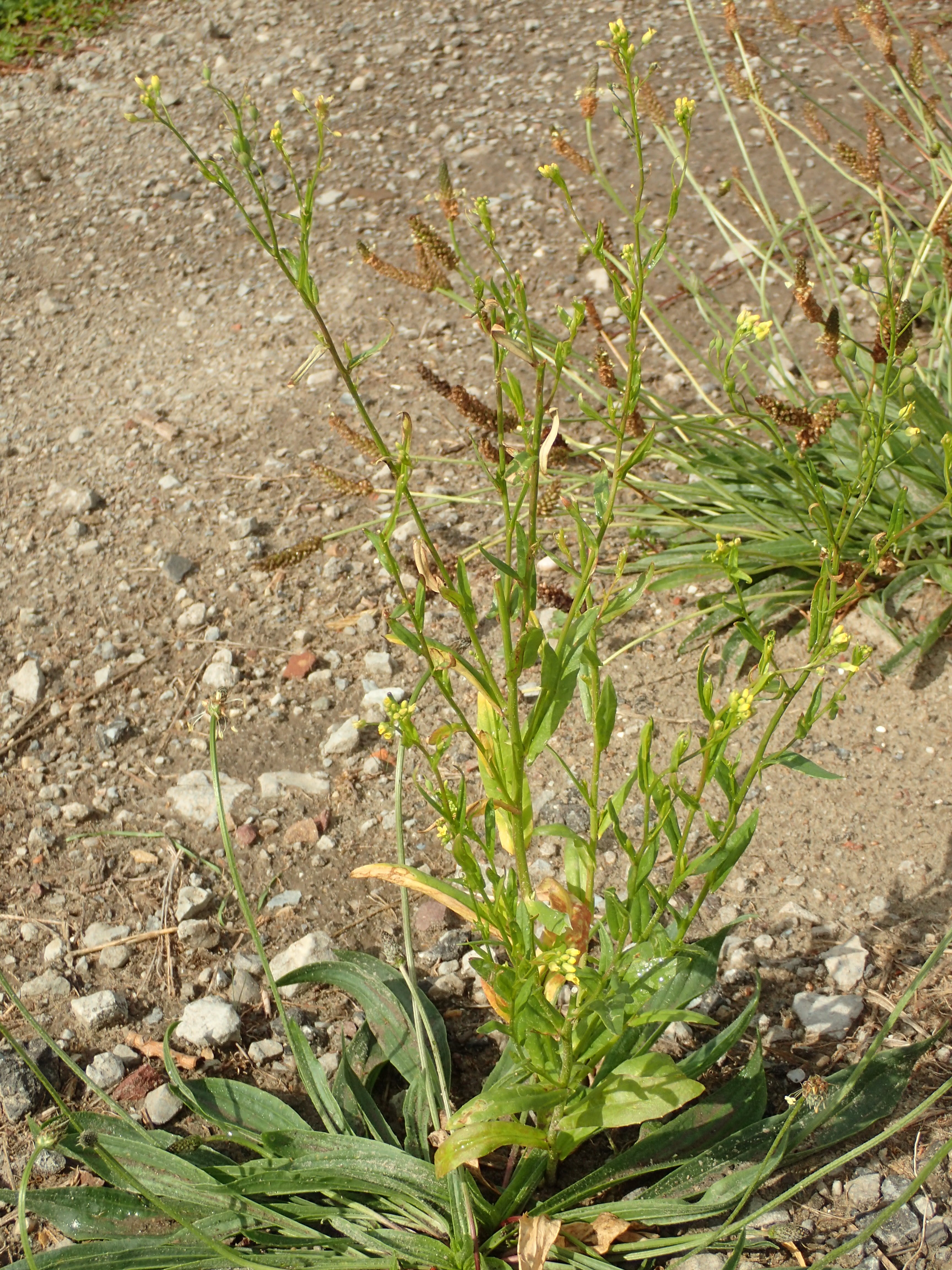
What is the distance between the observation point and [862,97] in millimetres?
4145

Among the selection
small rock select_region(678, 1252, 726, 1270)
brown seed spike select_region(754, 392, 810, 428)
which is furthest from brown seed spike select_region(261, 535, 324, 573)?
small rock select_region(678, 1252, 726, 1270)

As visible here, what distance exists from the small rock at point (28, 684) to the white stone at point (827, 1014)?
5.78 ft

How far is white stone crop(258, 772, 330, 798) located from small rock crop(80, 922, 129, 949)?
1.28 ft

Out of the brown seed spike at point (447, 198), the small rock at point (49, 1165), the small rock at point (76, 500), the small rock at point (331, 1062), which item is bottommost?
the small rock at point (331, 1062)

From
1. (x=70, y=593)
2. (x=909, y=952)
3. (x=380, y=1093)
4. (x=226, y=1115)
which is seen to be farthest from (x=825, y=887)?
(x=70, y=593)

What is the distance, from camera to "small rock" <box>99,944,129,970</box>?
1.94 m

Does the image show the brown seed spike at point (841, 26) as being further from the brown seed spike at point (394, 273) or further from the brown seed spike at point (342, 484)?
the brown seed spike at point (342, 484)

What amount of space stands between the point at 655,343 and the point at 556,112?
1.74 m

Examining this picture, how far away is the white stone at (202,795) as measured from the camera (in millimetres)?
2215

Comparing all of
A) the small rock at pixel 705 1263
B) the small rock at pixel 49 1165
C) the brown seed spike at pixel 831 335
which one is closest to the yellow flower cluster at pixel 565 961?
the small rock at pixel 705 1263

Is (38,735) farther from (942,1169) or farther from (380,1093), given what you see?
(942,1169)

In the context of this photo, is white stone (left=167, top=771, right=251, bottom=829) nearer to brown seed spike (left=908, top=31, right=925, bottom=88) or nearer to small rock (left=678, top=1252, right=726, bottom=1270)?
small rock (left=678, top=1252, right=726, bottom=1270)

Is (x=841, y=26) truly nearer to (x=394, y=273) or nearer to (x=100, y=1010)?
(x=394, y=273)

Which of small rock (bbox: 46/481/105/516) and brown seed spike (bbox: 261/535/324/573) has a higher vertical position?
small rock (bbox: 46/481/105/516)
